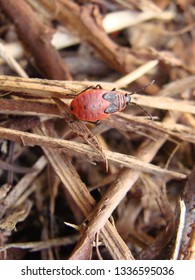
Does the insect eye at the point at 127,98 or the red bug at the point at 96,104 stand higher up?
the red bug at the point at 96,104

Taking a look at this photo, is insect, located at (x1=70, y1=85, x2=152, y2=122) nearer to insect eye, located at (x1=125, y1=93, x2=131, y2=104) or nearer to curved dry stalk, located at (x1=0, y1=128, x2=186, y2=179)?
insect eye, located at (x1=125, y1=93, x2=131, y2=104)

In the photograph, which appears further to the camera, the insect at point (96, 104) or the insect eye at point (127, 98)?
the insect eye at point (127, 98)

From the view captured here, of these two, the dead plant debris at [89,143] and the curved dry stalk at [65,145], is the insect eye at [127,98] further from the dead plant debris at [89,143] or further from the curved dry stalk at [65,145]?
the curved dry stalk at [65,145]

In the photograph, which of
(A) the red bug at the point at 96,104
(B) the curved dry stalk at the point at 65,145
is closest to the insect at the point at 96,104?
(A) the red bug at the point at 96,104

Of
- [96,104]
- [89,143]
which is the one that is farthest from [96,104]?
[89,143]

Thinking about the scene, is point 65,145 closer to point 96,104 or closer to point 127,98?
point 96,104

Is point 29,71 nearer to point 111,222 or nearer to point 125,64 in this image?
point 125,64

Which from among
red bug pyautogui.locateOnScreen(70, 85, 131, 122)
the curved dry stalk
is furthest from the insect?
the curved dry stalk

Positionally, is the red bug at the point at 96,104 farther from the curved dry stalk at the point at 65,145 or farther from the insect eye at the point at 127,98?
the curved dry stalk at the point at 65,145
